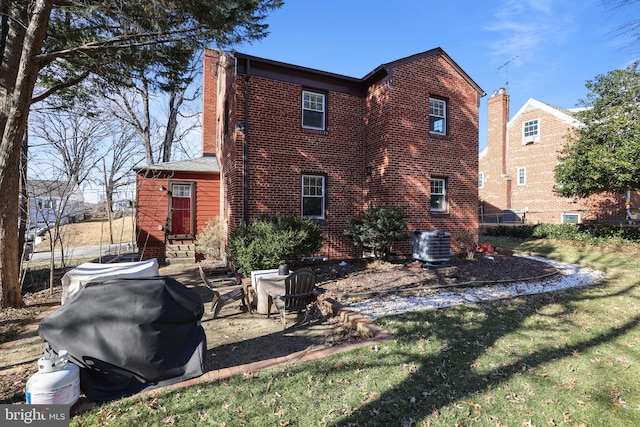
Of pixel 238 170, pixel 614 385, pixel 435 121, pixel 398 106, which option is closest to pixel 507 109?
pixel 435 121

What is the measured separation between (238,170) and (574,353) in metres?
8.51

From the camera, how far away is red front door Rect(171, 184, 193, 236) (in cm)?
1277

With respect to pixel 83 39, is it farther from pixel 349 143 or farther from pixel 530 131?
pixel 530 131

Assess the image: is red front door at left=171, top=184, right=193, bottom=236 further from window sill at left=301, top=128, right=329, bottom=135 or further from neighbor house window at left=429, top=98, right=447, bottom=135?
neighbor house window at left=429, top=98, right=447, bottom=135

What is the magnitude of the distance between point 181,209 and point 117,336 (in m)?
10.5

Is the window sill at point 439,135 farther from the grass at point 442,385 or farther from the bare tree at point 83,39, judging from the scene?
the grass at point 442,385

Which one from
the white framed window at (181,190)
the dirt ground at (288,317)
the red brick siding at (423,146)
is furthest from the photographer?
the white framed window at (181,190)

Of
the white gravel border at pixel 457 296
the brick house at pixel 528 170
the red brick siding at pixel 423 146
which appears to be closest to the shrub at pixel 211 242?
the red brick siding at pixel 423 146

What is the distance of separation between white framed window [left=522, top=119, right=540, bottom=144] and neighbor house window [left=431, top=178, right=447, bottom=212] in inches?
610

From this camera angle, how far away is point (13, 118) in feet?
18.4

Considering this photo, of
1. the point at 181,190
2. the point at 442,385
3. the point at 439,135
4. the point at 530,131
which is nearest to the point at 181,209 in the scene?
the point at 181,190

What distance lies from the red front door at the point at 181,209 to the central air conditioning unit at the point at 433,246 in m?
9.46

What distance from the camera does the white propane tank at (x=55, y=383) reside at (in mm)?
→ 2664

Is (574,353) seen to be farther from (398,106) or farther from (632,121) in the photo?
(632,121)
